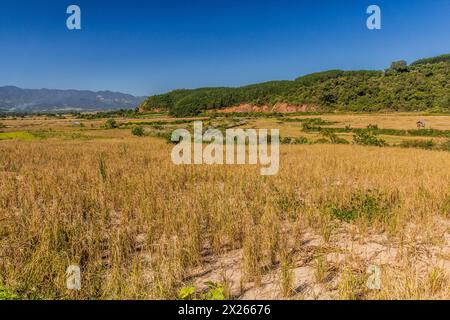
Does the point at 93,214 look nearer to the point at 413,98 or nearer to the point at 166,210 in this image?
the point at 166,210

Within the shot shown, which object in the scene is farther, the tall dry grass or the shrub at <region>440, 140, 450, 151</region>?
the shrub at <region>440, 140, 450, 151</region>

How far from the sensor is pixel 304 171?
35.9 ft

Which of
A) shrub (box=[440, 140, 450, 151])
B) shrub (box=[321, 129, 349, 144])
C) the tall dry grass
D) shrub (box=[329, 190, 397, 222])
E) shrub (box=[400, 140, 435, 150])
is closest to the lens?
the tall dry grass

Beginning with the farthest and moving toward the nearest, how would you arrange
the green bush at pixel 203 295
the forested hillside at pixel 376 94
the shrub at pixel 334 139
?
the forested hillside at pixel 376 94 < the shrub at pixel 334 139 < the green bush at pixel 203 295

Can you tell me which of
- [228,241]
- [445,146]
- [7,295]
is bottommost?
[228,241]

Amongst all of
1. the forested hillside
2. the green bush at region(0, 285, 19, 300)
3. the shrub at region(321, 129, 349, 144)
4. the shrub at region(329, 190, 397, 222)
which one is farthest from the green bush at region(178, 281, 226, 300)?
the forested hillside

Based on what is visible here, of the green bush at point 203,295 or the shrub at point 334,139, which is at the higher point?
the shrub at point 334,139

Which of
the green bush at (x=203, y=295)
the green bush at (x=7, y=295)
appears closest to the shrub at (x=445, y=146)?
the green bush at (x=203, y=295)

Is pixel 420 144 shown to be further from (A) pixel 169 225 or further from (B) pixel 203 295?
(B) pixel 203 295

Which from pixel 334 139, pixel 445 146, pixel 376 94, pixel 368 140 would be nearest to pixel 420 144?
pixel 445 146

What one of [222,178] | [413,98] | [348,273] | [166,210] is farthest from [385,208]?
[413,98]

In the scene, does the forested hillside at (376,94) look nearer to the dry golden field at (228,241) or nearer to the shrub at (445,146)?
the shrub at (445,146)

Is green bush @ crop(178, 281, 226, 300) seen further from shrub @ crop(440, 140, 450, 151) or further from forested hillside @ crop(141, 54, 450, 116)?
forested hillside @ crop(141, 54, 450, 116)
